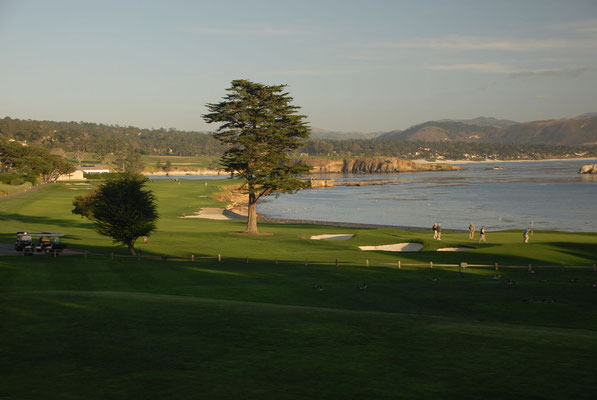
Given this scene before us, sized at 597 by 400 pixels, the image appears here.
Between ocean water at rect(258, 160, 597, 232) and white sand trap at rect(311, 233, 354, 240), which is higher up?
white sand trap at rect(311, 233, 354, 240)

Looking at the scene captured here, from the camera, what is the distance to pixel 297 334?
15.4 m

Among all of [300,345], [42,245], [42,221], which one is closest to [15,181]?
[42,221]

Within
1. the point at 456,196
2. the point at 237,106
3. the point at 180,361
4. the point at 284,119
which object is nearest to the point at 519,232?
the point at 284,119

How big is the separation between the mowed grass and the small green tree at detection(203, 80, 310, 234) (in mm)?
27269

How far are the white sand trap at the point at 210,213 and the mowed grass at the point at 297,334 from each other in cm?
5683

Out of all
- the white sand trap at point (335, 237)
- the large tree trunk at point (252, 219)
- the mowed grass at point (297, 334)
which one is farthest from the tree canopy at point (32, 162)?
the mowed grass at point (297, 334)

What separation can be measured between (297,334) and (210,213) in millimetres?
83826

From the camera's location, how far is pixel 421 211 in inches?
4126

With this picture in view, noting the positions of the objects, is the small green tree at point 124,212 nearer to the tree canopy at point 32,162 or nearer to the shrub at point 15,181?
the shrub at point 15,181

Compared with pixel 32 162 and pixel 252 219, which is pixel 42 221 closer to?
pixel 252 219

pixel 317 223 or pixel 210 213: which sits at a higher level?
pixel 210 213

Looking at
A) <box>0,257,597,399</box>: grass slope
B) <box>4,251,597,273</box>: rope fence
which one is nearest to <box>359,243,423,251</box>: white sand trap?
<box>4,251,597,273</box>: rope fence

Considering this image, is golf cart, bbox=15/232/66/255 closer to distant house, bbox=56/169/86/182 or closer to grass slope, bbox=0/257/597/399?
grass slope, bbox=0/257/597/399

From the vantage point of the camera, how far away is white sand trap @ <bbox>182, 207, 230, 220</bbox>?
90.6 m
